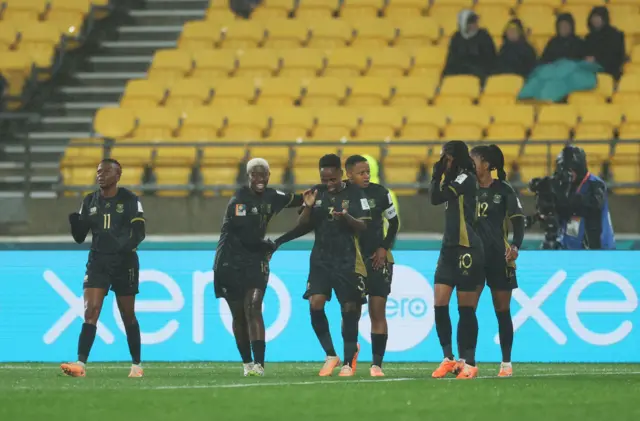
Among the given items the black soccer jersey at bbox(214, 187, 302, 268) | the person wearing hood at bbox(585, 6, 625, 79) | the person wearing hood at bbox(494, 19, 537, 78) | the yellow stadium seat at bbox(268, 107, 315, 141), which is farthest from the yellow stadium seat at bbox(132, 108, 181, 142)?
the black soccer jersey at bbox(214, 187, 302, 268)

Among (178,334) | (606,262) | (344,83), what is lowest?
(178,334)

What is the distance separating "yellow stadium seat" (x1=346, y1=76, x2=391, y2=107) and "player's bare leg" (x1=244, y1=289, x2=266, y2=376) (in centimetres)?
921

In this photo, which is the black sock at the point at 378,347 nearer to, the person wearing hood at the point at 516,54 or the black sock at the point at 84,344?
the black sock at the point at 84,344

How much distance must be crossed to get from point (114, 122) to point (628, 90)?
740 centimetres

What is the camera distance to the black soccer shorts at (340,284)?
36.5 feet

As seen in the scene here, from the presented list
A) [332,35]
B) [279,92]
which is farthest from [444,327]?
[332,35]

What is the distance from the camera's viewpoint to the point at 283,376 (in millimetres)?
11008

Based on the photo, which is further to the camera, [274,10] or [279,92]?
[274,10]

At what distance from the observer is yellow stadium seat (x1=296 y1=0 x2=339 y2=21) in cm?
2238

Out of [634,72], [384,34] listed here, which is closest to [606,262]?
[634,72]

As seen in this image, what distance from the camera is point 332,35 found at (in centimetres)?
2169

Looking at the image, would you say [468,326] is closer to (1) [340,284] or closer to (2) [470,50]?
(1) [340,284]

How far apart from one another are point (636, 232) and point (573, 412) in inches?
371

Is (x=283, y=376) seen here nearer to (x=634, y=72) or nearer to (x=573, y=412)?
(x=573, y=412)
